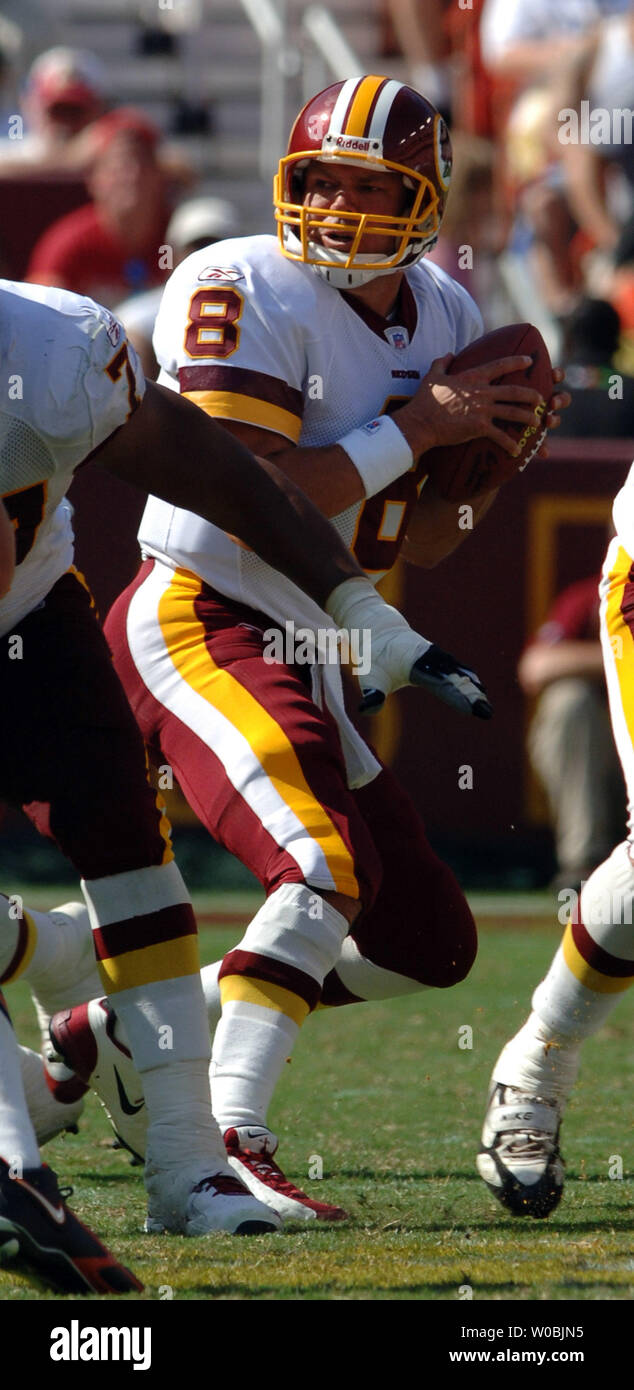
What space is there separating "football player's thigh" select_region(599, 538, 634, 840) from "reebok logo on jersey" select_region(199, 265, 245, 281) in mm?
858

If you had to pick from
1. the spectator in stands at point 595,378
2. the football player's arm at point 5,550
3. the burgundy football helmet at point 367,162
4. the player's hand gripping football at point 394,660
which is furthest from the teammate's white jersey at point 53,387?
the spectator in stands at point 595,378

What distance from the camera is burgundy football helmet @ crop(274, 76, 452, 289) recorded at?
354 centimetres

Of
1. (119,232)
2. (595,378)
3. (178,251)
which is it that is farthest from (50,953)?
(119,232)

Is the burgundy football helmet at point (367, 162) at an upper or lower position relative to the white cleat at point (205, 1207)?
upper

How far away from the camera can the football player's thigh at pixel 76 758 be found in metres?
2.95

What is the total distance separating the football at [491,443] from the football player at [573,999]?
221 mm

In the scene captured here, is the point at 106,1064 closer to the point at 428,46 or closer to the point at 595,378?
the point at 595,378

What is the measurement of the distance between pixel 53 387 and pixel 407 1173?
173 centimetres

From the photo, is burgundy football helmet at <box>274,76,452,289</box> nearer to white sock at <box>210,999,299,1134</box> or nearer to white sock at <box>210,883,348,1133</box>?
white sock at <box>210,883,348,1133</box>

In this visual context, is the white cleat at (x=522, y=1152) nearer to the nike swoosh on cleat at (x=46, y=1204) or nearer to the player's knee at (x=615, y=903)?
the player's knee at (x=615, y=903)

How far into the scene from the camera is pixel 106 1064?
11.7 ft

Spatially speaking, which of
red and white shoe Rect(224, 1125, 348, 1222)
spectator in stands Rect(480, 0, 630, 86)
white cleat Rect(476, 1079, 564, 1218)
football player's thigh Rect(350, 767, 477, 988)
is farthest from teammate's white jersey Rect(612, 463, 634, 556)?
spectator in stands Rect(480, 0, 630, 86)
